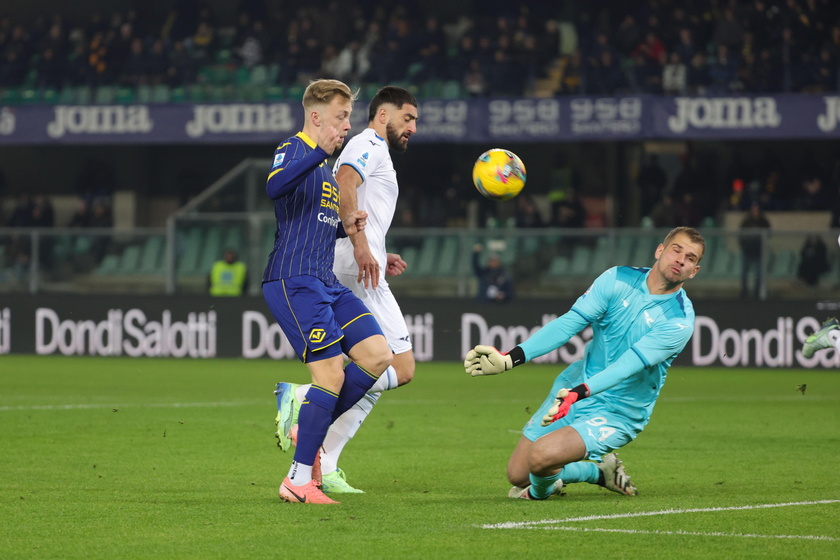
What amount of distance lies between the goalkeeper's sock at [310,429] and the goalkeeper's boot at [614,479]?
1517 millimetres

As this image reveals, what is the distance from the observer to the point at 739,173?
79.8 feet

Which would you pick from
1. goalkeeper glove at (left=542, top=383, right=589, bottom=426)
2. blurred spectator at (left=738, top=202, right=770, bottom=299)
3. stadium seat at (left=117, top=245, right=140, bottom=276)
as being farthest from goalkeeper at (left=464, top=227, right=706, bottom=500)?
stadium seat at (left=117, top=245, right=140, bottom=276)

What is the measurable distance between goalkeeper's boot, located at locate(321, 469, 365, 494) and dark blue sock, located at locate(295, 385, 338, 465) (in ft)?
1.70

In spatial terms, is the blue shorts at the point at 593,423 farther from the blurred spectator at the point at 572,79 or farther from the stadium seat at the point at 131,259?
the blurred spectator at the point at 572,79

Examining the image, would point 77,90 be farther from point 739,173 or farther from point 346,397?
point 346,397

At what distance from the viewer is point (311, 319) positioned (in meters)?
6.58

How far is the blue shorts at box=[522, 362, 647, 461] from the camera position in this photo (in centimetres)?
677

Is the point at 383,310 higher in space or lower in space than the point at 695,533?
higher

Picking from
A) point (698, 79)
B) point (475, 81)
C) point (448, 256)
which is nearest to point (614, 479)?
point (448, 256)

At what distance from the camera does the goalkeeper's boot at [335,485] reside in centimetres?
710

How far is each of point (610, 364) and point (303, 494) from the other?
1.70 meters

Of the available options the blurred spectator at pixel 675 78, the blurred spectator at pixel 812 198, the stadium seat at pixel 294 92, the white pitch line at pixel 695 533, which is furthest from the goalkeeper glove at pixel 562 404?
the stadium seat at pixel 294 92

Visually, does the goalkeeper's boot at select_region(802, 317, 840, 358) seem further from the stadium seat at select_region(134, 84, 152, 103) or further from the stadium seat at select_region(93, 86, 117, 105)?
the stadium seat at select_region(93, 86, 117, 105)

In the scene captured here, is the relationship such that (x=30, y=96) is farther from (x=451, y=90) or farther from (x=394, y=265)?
(x=394, y=265)
